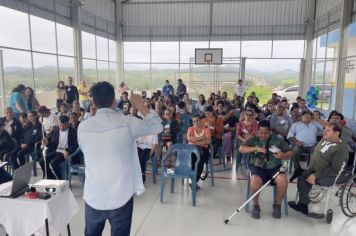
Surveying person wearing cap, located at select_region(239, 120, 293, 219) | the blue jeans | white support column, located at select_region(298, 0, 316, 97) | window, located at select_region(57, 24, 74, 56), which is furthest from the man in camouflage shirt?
white support column, located at select_region(298, 0, 316, 97)

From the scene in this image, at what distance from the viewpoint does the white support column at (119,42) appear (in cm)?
1221

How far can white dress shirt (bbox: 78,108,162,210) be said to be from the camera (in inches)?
65.2

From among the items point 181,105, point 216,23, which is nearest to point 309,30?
point 216,23

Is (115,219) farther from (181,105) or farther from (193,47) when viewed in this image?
(193,47)

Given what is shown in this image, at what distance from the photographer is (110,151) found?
166 cm

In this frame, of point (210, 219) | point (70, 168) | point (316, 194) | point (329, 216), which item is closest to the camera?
point (329, 216)

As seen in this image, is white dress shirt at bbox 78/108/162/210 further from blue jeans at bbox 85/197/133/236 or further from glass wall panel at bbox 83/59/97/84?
glass wall panel at bbox 83/59/97/84

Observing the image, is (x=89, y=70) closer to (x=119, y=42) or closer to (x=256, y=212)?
(x=119, y=42)

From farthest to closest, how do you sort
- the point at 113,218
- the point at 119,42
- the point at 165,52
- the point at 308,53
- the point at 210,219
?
the point at 119,42
the point at 165,52
the point at 308,53
the point at 210,219
the point at 113,218

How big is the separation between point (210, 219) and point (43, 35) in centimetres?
668

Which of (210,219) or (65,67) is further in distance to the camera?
(65,67)

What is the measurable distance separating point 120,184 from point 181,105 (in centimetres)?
546

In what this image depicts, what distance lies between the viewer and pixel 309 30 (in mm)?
11180

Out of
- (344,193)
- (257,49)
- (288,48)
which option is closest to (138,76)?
(257,49)
